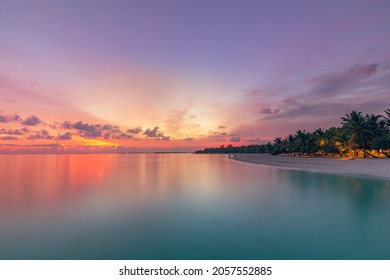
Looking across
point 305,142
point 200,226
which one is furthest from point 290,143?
point 200,226

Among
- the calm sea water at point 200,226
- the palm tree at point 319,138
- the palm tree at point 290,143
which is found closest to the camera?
the calm sea water at point 200,226

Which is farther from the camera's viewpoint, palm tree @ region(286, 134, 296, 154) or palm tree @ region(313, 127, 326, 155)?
palm tree @ region(286, 134, 296, 154)

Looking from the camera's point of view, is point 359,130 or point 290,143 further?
point 290,143

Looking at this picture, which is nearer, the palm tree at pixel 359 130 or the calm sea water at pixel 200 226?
the calm sea water at pixel 200 226

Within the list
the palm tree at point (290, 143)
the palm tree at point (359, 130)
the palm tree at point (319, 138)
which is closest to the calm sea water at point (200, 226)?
the palm tree at point (359, 130)

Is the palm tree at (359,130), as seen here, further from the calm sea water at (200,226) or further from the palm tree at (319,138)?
the calm sea water at (200,226)

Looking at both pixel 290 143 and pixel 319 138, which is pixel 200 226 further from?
pixel 290 143

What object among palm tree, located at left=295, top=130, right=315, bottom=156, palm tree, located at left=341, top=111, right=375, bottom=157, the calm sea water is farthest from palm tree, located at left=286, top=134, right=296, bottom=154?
the calm sea water

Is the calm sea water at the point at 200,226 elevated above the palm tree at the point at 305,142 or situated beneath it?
situated beneath

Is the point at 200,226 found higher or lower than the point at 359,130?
lower

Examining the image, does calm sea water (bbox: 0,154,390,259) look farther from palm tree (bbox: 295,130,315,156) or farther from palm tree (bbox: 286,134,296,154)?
palm tree (bbox: 286,134,296,154)

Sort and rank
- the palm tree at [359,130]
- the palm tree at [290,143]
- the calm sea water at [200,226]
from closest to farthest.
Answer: the calm sea water at [200,226], the palm tree at [359,130], the palm tree at [290,143]

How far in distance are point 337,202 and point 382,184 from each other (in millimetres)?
10417
